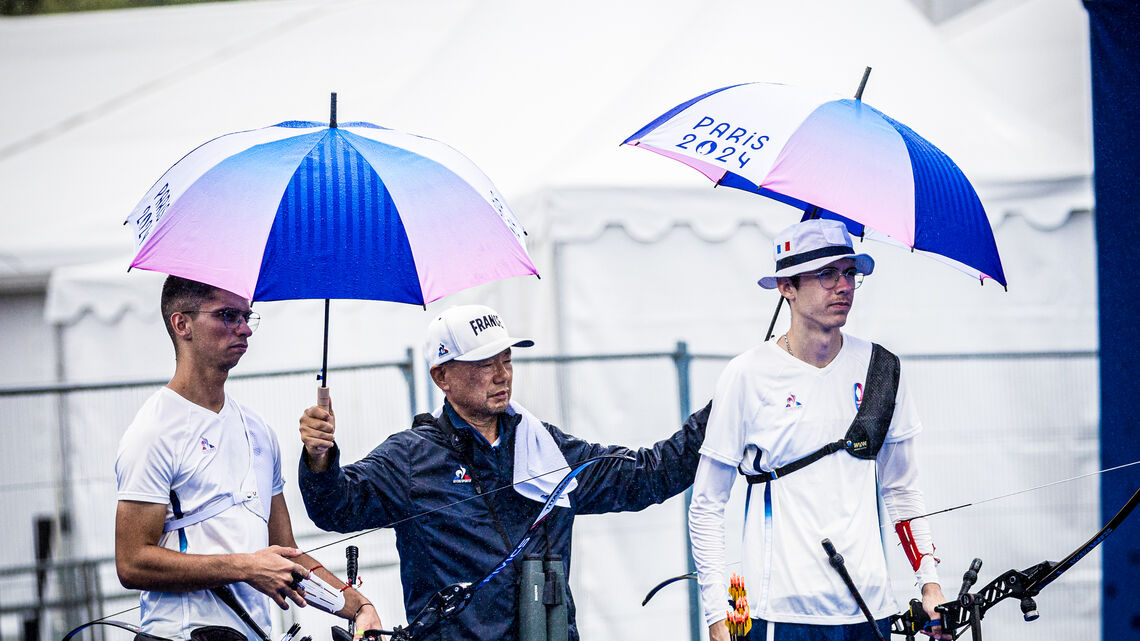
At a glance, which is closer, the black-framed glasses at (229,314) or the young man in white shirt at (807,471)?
the black-framed glasses at (229,314)

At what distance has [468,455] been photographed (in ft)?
12.0

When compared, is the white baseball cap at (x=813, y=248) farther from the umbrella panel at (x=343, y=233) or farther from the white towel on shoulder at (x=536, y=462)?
the umbrella panel at (x=343, y=233)

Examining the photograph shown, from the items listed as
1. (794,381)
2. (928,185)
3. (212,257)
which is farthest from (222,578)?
(928,185)

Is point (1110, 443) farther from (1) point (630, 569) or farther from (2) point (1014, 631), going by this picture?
(1) point (630, 569)

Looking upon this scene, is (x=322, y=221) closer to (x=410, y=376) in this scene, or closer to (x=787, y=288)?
(x=787, y=288)

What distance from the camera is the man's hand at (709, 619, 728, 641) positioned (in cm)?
344

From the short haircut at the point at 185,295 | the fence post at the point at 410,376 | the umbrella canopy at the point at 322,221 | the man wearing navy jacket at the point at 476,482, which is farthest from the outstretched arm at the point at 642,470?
the fence post at the point at 410,376

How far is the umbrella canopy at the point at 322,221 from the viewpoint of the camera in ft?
10.3

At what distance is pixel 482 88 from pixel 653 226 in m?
2.22

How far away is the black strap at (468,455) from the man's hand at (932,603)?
3.91 ft

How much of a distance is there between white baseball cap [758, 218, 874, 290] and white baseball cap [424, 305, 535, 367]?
2.60ft

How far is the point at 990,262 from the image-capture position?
152 inches

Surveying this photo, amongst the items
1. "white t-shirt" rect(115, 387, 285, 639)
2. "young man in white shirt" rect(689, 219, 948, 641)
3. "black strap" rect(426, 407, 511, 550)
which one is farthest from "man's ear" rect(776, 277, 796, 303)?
"white t-shirt" rect(115, 387, 285, 639)

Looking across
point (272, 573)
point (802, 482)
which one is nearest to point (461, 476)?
point (272, 573)
